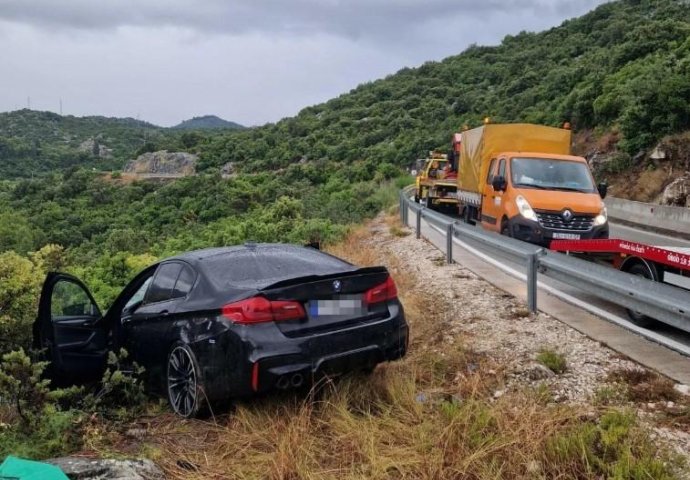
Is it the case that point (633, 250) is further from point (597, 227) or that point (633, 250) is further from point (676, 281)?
point (597, 227)

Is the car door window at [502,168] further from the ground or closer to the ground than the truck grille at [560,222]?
further from the ground

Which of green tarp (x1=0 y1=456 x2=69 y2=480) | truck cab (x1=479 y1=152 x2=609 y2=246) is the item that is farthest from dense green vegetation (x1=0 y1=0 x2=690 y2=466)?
truck cab (x1=479 y1=152 x2=609 y2=246)

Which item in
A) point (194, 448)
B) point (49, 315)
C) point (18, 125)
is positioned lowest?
point (194, 448)

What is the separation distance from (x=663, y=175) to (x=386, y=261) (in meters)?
14.1

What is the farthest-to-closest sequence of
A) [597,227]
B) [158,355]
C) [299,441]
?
1. [597,227]
2. [158,355]
3. [299,441]

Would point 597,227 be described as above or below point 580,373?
above

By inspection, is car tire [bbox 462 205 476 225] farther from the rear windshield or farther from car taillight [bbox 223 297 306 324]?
car taillight [bbox 223 297 306 324]

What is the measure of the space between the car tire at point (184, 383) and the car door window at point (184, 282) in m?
0.46

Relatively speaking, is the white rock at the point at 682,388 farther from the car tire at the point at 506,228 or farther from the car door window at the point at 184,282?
the car tire at the point at 506,228

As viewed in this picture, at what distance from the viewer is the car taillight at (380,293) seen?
17.1 ft

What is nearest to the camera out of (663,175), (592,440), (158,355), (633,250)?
(592,440)

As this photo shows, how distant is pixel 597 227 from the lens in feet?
37.8

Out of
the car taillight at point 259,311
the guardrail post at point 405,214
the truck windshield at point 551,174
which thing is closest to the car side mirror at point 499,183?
the truck windshield at point 551,174

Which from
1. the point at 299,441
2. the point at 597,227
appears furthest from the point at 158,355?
the point at 597,227
